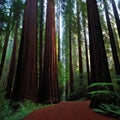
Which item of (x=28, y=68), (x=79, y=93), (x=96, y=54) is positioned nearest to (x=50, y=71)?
(x=28, y=68)

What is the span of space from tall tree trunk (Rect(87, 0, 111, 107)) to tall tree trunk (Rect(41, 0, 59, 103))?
16.4 feet

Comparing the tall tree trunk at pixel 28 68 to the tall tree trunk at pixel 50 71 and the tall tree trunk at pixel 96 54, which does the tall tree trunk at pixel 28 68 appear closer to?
the tall tree trunk at pixel 50 71

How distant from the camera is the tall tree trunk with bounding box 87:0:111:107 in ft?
20.1

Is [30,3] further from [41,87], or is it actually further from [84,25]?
[84,25]

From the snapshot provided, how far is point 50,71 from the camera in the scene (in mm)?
11672

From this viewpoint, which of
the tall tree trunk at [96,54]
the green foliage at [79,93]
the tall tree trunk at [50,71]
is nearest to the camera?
the tall tree trunk at [96,54]

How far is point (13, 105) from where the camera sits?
337 inches

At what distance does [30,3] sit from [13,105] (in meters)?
6.03

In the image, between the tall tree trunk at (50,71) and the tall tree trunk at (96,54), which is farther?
the tall tree trunk at (50,71)

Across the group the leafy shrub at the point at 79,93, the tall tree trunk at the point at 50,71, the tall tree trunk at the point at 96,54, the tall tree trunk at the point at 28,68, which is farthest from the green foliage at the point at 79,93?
the tall tree trunk at the point at 96,54

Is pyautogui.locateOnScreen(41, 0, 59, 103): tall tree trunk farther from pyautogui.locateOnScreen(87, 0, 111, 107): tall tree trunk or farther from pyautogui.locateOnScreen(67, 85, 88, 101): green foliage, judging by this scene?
pyautogui.locateOnScreen(87, 0, 111, 107): tall tree trunk

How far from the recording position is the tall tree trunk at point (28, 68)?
9188 millimetres

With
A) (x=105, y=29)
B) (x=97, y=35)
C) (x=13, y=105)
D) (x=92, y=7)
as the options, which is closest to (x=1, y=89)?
(x=13, y=105)

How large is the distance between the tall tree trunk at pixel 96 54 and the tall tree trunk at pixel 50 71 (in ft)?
16.4
